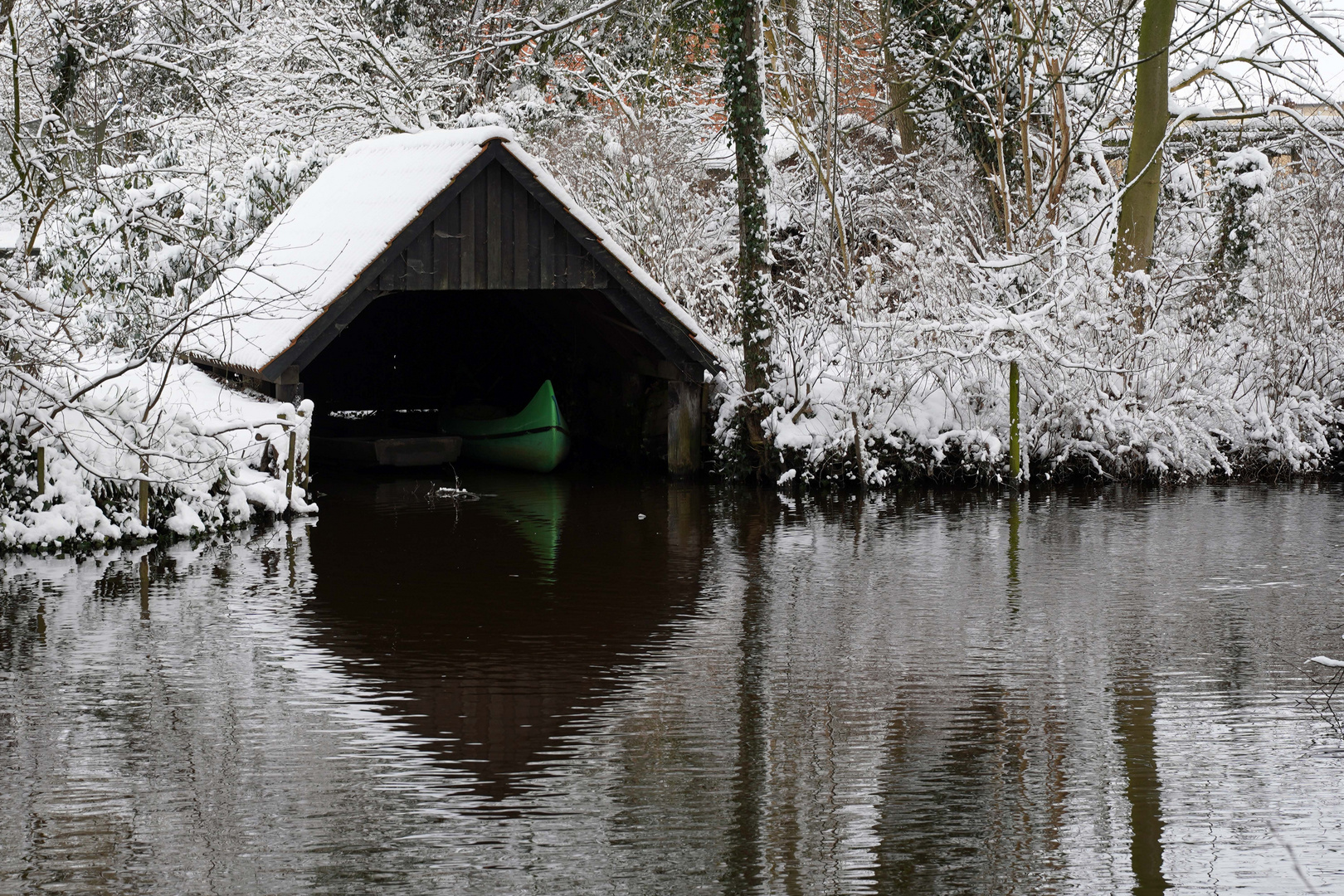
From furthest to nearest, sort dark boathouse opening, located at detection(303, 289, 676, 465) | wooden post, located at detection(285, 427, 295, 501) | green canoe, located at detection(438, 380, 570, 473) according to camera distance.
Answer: dark boathouse opening, located at detection(303, 289, 676, 465)
green canoe, located at detection(438, 380, 570, 473)
wooden post, located at detection(285, 427, 295, 501)

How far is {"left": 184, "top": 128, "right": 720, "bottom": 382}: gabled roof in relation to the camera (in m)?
15.1

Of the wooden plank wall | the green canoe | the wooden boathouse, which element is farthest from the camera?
the green canoe

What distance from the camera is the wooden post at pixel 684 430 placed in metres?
A: 17.9

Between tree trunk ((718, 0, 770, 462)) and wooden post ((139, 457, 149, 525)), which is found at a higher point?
tree trunk ((718, 0, 770, 462))

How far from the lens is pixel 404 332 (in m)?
22.5

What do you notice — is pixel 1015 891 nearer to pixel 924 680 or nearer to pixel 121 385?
pixel 924 680

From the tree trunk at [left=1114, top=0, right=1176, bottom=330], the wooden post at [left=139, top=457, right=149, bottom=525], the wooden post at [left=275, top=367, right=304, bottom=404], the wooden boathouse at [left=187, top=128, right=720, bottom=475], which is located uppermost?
the tree trunk at [left=1114, top=0, right=1176, bottom=330]

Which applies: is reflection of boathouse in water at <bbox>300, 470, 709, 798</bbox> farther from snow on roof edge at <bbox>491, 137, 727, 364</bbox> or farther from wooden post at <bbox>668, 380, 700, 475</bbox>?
snow on roof edge at <bbox>491, 137, 727, 364</bbox>

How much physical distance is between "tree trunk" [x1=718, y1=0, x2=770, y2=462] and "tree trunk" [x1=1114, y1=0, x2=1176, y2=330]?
15.8 feet

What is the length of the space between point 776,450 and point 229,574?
7.32 m

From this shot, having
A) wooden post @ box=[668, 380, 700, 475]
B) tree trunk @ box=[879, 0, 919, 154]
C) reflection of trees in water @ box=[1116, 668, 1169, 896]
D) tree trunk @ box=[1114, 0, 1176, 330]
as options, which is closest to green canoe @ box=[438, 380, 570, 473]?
wooden post @ box=[668, 380, 700, 475]

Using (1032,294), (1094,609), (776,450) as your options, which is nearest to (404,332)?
(776,450)

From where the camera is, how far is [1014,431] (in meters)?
17.0

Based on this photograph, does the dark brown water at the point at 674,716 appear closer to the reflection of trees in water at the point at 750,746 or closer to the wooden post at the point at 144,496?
the reflection of trees in water at the point at 750,746
